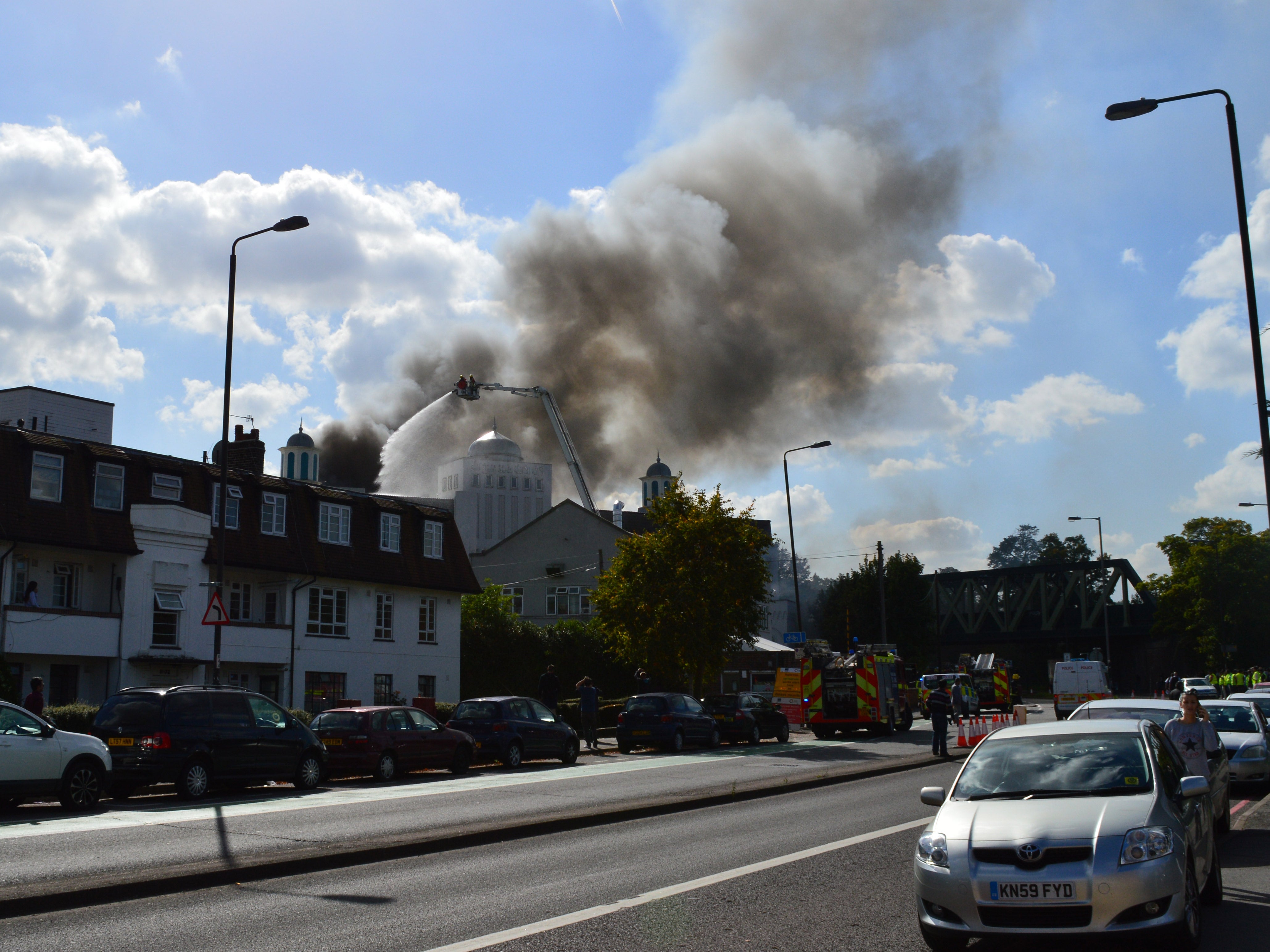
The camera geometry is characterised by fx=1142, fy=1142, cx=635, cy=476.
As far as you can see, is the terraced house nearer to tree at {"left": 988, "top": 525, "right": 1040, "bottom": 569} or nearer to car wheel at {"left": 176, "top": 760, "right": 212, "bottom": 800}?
car wheel at {"left": 176, "top": 760, "right": 212, "bottom": 800}

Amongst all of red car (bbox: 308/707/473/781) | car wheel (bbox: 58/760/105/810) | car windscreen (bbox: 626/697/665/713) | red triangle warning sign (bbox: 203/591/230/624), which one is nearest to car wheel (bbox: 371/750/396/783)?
red car (bbox: 308/707/473/781)

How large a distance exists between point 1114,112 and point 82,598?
92.4ft

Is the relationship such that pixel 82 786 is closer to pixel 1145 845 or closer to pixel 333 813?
pixel 333 813

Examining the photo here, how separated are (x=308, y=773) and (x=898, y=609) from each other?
65.8 meters

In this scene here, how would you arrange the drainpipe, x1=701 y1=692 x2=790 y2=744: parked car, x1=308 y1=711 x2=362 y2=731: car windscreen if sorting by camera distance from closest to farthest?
x1=308 y1=711 x2=362 y2=731: car windscreen → x1=701 y1=692 x2=790 y2=744: parked car → the drainpipe

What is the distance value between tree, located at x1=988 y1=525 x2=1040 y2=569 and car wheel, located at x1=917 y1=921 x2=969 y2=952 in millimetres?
188109

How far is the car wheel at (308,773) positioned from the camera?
58.1 ft

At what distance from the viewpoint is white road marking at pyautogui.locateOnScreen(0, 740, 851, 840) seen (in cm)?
1288

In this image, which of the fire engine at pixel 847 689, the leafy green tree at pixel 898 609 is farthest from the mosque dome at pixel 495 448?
the fire engine at pixel 847 689

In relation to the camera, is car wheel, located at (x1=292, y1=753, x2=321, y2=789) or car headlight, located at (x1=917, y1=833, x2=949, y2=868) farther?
car wheel, located at (x1=292, y1=753, x2=321, y2=789)

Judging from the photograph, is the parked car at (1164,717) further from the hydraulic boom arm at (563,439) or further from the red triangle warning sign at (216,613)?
the hydraulic boom arm at (563,439)

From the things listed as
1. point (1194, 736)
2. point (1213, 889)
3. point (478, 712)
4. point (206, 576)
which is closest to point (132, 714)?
point (478, 712)

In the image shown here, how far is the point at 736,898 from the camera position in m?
8.24

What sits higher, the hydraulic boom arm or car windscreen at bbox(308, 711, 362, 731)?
the hydraulic boom arm
